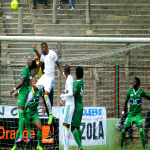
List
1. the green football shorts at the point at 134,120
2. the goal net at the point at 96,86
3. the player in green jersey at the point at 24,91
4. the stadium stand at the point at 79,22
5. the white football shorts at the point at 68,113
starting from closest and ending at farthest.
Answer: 1. the white football shorts at the point at 68,113
2. the player in green jersey at the point at 24,91
3. the green football shorts at the point at 134,120
4. the goal net at the point at 96,86
5. the stadium stand at the point at 79,22

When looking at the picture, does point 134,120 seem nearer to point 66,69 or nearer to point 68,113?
point 68,113

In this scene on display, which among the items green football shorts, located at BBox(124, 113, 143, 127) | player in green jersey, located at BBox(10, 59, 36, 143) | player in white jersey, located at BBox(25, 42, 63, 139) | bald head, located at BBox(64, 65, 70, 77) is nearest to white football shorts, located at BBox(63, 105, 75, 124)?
player in white jersey, located at BBox(25, 42, 63, 139)

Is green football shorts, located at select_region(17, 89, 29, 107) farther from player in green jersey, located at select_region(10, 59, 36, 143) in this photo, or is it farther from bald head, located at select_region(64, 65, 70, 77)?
bald head, located at select_region(64, 65, 70, 77)

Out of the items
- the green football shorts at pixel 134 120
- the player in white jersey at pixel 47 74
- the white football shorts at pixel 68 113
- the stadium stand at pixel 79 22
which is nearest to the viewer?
the white football shorts at pixel 68 113

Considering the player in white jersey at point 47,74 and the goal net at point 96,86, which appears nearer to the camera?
the player in white jersey at point 47,74

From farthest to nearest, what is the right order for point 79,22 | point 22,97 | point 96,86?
point 79,22
point 96,86
point 22,97

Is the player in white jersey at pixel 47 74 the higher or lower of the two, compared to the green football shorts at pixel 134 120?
higher

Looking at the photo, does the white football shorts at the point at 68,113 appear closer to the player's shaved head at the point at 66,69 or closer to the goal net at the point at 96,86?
the player's shaved head at the point at 66,69

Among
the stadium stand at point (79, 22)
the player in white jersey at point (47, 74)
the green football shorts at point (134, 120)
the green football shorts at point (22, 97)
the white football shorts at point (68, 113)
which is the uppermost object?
the stadium stand at point (79, 22)

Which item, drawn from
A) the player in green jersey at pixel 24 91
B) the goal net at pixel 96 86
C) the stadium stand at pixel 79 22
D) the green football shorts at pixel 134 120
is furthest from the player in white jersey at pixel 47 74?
the stadium stand at pixel 79 22

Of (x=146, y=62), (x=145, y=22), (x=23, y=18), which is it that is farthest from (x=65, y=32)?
(x=146, y=62)

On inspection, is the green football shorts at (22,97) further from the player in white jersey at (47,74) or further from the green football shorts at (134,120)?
the green football shorts at (134,120)

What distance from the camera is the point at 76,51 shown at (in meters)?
14.2

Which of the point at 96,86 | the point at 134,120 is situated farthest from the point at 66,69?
the point at 96,86
